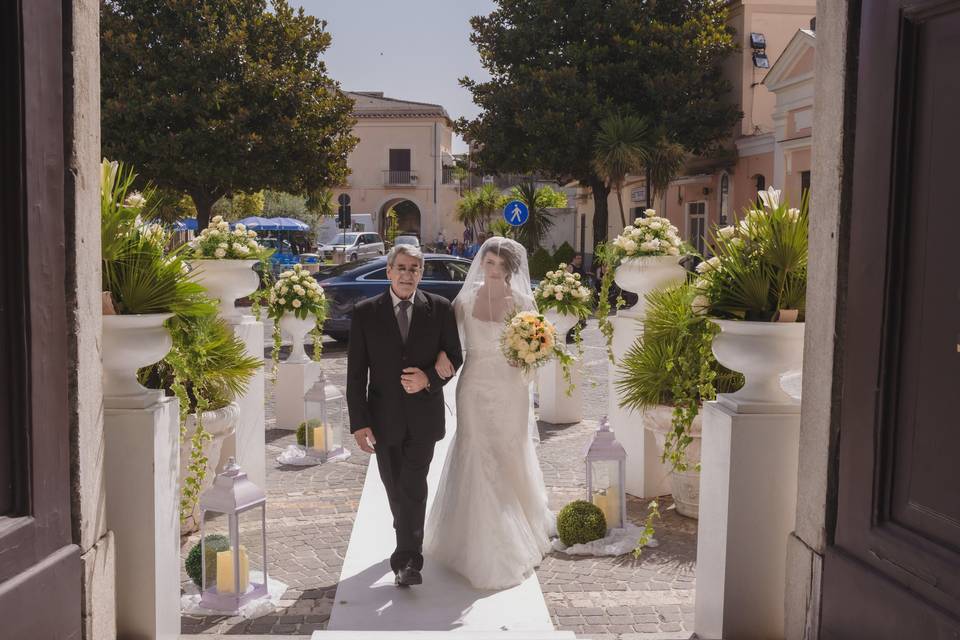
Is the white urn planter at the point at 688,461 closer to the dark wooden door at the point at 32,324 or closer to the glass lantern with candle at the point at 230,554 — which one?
the glass lantern with candle at the point at 230,554

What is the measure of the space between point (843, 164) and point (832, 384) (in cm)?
77

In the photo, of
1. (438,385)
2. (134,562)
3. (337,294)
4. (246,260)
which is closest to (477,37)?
(337,294)

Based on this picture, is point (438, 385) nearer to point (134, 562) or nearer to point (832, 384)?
point (134, 562)

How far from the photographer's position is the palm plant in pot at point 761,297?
142 inches

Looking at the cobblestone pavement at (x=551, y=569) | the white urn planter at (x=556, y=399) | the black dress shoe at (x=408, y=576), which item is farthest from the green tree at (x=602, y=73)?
the black dress shoe at (x=408, y=576)

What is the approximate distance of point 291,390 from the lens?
911 cm

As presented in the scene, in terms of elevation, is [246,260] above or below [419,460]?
above

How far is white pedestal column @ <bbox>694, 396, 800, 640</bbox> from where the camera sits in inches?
139

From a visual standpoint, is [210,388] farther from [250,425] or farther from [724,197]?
[724,197]

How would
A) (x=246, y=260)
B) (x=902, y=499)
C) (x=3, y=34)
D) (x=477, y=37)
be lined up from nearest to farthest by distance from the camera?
(x=3, y=34) < (x=902, y=499) < (x=246, y=260) < (x=477, y=37)

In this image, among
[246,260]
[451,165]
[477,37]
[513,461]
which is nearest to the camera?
[513,461]

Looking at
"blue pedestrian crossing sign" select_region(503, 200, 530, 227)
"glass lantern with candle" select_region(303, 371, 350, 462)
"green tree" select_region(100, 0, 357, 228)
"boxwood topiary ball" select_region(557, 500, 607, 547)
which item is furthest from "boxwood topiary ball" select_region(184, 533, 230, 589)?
"green tree" select_region(100, 0, 357, 228)

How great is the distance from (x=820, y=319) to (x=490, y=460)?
8.34 ft

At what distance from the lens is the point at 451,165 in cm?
Answer: 5712
